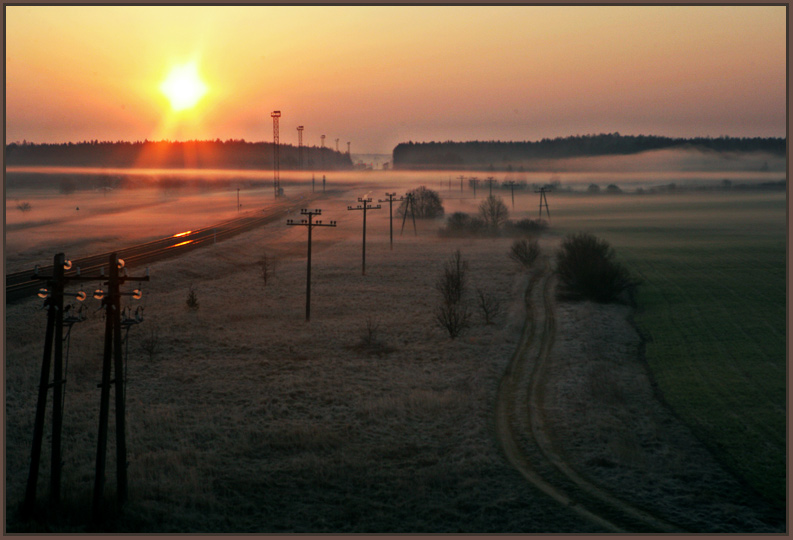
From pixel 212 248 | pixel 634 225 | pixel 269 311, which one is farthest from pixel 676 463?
pixel 634 225

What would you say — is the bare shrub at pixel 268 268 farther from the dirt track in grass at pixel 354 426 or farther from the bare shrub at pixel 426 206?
the bare shrub at pixel 426 206

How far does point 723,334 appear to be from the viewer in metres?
39.2

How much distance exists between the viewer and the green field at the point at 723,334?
23000 millimetres

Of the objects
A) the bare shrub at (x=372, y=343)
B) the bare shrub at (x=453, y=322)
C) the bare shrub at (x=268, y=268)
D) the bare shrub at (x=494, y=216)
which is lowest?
the bare shrub at (x=372, y=343)

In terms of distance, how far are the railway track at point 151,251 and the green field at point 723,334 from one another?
30905mm

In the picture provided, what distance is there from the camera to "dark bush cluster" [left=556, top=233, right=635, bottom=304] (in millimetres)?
52281

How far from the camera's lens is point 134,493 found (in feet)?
61.0

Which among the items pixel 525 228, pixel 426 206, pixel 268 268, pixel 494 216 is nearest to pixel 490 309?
pixel 268 268

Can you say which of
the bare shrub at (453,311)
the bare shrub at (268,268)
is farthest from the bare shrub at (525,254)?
the bare shrub at (268,268)

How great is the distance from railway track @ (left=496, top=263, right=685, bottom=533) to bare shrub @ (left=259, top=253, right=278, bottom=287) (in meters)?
29.9

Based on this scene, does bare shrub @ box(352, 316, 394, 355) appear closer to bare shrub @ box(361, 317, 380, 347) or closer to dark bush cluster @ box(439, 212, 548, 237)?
bare shrub @ box(361, 317, 380, 347)

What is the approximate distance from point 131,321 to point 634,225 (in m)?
126

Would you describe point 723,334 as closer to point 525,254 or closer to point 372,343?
point 372,343

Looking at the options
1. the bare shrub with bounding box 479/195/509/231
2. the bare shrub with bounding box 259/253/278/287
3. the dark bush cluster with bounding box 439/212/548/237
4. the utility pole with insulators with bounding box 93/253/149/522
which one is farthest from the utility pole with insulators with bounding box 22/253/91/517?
the bare shrub with bounding box 479/195/509/231
